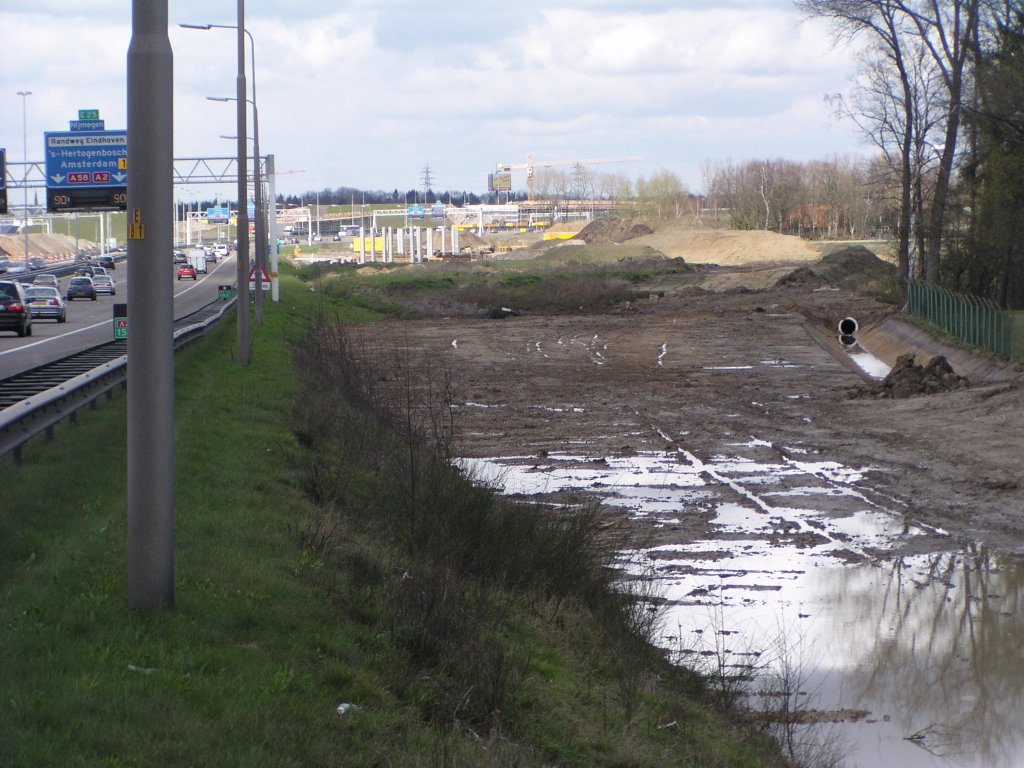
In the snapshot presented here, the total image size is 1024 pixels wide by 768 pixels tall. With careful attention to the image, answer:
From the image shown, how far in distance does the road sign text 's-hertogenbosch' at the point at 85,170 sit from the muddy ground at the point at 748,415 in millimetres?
14000

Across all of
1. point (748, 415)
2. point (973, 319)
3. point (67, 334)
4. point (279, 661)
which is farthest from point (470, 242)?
point (279, 661)

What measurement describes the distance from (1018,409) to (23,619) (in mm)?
21564

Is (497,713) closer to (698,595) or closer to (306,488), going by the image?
(698,595)

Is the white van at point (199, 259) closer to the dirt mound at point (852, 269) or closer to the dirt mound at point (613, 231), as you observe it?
the dirt mound at point (613, 231)

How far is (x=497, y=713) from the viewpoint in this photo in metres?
6.50

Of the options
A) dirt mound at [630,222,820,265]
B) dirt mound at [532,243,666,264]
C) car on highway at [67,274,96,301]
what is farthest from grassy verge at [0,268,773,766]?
dirt mound at [630,222,820,265]

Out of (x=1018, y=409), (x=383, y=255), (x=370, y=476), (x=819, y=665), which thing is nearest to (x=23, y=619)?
(x=819, y=665)

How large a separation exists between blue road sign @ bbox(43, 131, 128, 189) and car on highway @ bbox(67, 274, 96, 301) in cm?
2811

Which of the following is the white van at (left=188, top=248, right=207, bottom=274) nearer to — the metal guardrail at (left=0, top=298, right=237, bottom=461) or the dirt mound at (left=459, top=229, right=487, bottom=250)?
the dirt mound at (left=459, top=229, right=487, bottom=250)

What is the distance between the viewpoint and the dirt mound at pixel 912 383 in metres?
27.4

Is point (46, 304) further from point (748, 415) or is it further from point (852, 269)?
point (852, 269)

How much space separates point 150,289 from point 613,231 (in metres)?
149

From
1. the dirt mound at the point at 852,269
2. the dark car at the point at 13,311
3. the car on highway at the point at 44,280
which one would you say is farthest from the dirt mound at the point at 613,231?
the dark car at the point at 13,311

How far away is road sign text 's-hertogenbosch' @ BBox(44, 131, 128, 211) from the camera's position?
39094mm
